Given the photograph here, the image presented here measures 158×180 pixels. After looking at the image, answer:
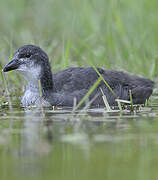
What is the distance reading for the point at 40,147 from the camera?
431 cm

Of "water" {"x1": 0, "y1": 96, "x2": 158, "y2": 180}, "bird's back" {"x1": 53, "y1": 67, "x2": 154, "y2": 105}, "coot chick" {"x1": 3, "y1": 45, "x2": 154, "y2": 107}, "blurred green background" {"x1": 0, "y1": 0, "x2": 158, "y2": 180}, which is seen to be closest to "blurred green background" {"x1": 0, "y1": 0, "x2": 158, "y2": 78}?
"blurred green background" {"x1": 0, "y1": 0, "x2": 158, "y2": 180}

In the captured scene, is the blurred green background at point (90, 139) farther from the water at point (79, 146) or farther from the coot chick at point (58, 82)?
the coot chick at point (58, 82)

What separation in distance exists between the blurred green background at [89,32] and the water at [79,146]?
2.64 meters

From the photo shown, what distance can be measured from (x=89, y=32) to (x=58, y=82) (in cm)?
393

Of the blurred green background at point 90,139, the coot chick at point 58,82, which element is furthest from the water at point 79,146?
the coot chick at point 58,82

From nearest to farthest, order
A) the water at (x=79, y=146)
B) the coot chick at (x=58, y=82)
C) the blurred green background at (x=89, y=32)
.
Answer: the water at (x=79, y=146)
the coot chick at (x=58, y=82)
the blurred green background at (x=89, y=32)

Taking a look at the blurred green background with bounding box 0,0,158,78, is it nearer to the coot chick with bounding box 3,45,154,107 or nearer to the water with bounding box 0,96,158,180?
the coot chick with bounding box 3,45,154,107

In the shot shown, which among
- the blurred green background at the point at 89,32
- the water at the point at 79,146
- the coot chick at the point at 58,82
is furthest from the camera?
the blurred green background at the point at 89,32

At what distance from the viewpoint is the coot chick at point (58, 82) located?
7.62 m

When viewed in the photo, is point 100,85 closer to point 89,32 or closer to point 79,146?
point 79,146

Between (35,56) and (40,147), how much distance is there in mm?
3722

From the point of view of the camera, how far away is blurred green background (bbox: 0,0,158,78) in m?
9.80

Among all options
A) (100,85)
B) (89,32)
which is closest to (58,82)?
(100,85)

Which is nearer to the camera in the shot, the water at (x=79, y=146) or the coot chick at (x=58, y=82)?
the water at (x=79, y=146)
